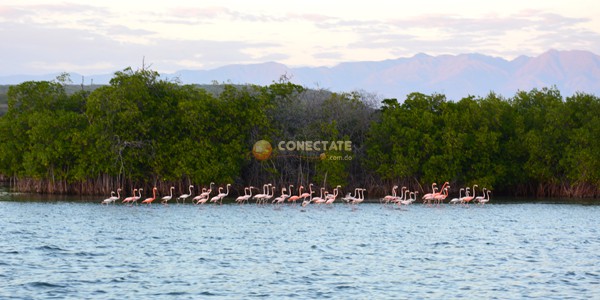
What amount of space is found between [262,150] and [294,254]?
39.7 meters

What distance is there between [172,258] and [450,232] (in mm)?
15958

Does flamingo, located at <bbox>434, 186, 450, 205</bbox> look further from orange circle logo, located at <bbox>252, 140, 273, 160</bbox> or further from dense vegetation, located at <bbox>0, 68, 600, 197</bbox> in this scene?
orange circle logo, located at <bbox>252, 140, 273, 160</bbox>

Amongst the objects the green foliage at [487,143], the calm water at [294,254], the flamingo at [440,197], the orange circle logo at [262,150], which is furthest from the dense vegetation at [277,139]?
the calm water at [294,254]

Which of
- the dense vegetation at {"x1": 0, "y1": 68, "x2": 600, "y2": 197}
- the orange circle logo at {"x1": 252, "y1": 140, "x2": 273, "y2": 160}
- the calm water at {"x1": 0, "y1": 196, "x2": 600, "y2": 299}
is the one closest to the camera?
the calm water at {"x1": 0, "y1": 196, "x2": 600, "y2": 299}

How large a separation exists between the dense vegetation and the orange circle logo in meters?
0.56

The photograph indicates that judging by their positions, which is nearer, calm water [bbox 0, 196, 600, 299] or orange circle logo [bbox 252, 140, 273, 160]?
calm water [bbox 0, 196, 600, 299]

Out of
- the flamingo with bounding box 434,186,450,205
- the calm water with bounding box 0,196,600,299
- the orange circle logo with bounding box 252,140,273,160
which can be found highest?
the orange circle logo with bounding box 252,140,273,160

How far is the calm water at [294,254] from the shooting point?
24.5m

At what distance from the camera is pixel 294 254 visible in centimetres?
3222

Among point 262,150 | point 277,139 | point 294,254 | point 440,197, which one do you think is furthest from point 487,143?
point 294,254

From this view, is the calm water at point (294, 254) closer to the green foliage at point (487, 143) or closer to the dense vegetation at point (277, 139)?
the dense vegetation at point (277, 139)

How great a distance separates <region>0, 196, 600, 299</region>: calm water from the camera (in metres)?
24.5

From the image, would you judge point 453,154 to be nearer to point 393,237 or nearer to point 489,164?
point 489,164

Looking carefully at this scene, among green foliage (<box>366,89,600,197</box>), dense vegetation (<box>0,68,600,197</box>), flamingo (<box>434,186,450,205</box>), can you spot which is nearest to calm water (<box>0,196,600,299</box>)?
flamingo (<box>434,186,450,205</box>)
